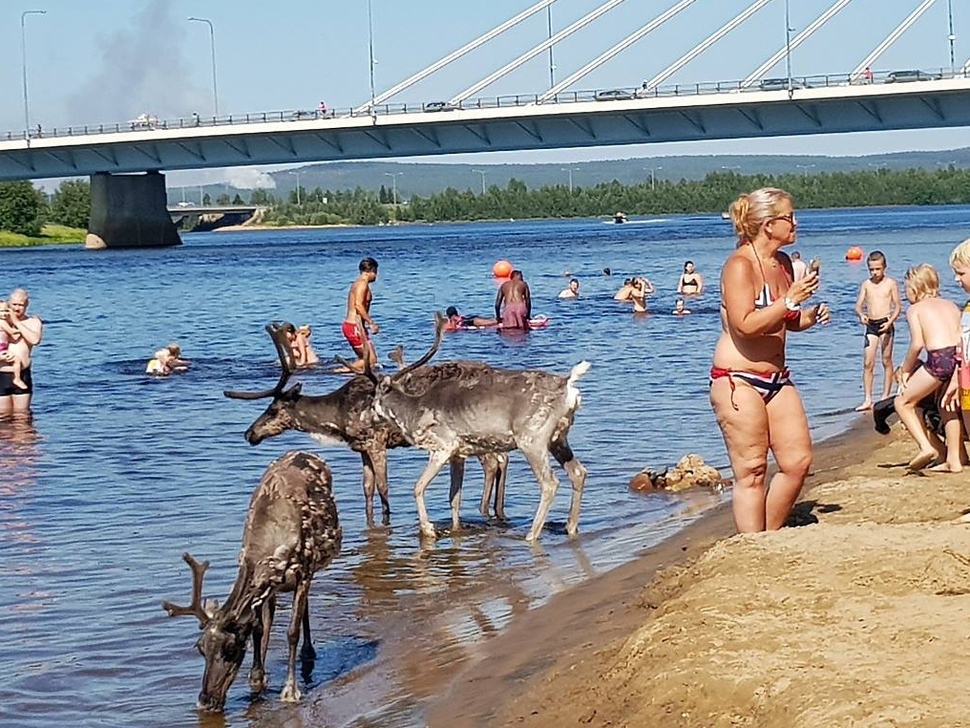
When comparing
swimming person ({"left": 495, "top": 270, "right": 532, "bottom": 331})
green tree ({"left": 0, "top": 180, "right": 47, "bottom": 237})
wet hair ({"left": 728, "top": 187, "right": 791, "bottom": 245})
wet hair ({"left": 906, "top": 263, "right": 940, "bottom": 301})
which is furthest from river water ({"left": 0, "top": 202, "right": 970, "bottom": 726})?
green tree ({"left": 0, "top": 180, "right": 47, "bottom": 237})

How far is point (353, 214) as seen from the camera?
174500mm

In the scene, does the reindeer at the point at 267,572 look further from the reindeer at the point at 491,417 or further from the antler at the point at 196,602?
the reindeer at the point at 491,417

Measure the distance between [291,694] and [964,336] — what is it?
172 inches

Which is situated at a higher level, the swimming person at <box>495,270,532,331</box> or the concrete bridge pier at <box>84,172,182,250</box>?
the concrete bridge pier at <box>84,172,182,250</box>

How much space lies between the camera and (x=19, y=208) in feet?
369

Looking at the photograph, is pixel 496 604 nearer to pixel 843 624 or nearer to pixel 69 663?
pixel 69 663

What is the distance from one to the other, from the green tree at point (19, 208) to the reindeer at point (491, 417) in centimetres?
10371

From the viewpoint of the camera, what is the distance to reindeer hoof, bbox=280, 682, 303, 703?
306 inches

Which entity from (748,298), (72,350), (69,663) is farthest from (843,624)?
(72,350)

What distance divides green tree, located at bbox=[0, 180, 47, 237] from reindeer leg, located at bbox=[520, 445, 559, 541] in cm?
10422

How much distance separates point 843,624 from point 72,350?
87.7 ft

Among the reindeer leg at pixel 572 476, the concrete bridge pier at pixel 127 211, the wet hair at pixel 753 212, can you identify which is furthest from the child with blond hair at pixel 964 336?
the concrete bridge pier at pixel 127 211

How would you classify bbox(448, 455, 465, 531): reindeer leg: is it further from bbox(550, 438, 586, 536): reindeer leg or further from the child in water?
the child in water

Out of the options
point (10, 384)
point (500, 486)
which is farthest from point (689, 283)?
point (500, 486)
